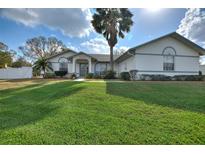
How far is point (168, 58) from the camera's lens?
16344mm

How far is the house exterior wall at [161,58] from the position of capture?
51.4ft

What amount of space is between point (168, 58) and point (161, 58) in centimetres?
78

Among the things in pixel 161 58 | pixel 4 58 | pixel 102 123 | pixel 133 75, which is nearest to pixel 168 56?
pixel 161 58

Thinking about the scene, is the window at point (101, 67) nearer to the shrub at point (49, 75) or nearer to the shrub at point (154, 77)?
the shrub at point (49, 75)

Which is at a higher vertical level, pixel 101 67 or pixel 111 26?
pixel 111 26

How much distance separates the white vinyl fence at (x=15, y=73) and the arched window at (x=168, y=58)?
15.6 meters

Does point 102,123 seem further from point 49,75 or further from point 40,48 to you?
point 40,48

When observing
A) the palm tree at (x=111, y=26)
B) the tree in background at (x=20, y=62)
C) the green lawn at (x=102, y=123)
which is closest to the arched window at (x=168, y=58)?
the palm tree at (x=111, y=26)

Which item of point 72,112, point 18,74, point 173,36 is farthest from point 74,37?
point 18,74
